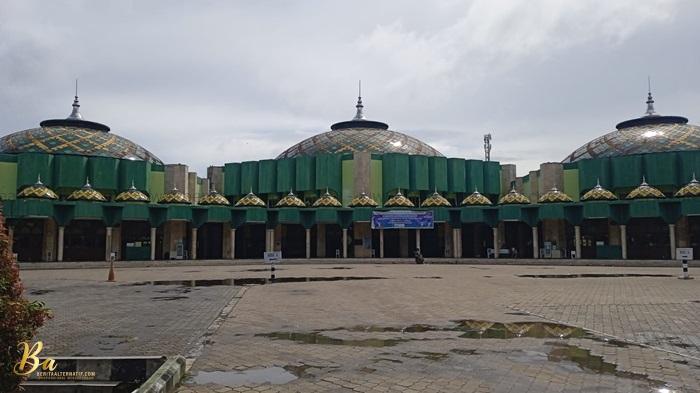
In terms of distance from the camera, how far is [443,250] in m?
50.1

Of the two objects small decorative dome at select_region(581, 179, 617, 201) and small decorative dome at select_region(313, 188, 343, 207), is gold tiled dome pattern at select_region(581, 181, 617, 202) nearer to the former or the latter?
small decorative dome at select_region(581, 179, 617, 201)

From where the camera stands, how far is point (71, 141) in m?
54.7

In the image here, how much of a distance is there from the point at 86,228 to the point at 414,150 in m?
35.6

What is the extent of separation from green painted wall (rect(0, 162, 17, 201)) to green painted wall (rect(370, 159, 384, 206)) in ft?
102

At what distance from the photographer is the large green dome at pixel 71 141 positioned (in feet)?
175

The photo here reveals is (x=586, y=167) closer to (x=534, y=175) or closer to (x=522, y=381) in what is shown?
(x=534, y=175)

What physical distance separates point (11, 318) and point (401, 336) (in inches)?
246

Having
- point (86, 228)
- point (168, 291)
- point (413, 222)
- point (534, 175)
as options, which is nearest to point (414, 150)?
point (534, 175)

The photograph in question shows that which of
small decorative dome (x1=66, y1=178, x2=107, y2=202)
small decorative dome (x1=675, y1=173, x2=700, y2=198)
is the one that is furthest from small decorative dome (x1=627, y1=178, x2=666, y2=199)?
small decorative dome (x1=66, y1=178, x2=107, y2=202)

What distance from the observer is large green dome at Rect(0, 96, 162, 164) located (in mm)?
53438

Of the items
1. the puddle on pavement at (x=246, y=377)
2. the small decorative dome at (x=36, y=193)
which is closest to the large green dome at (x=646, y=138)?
the small decorative dome at (x=36, y=193)

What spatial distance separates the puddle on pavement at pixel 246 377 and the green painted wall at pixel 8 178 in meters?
45.7

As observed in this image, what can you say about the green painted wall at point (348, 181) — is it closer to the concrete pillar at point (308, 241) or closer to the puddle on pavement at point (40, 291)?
the concrete pillar at point (308, 241)

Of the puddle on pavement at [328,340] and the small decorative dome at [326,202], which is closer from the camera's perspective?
the puddle on pavement at [328,340]
